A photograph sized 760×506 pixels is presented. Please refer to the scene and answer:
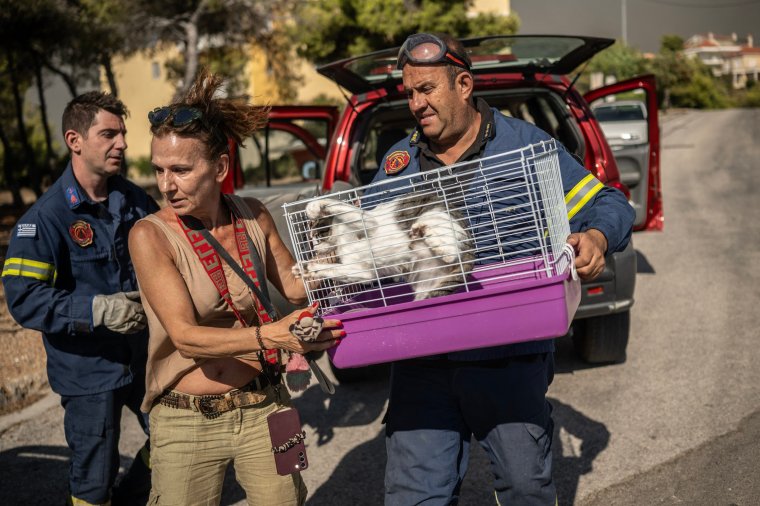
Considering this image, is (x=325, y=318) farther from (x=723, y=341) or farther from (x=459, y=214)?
(x=723, y=341)

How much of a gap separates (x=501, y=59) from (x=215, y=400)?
325 centimetres

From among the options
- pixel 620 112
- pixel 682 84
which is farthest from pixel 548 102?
pixel 682 84

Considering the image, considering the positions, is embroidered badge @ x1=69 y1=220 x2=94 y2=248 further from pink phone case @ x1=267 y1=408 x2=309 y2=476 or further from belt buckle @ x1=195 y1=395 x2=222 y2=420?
pink phone case @ x1=267 y1=408 x2=309 y2=476

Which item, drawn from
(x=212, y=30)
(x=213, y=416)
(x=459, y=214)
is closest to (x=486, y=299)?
(x=459, y=214)

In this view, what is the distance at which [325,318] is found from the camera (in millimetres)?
2270

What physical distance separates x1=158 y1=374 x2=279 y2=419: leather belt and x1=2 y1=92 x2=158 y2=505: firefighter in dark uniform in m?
0.68

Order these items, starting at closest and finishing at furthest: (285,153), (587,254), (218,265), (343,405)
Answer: (587,254) → (218,265) → (343,405) → (285,153)

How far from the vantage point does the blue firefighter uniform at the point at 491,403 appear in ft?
8.29

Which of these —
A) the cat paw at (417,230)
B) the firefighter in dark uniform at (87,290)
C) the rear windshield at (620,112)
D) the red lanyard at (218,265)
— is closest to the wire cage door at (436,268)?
the cat paw at (417,230)

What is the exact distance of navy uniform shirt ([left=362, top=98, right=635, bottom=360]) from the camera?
2520 millimetres

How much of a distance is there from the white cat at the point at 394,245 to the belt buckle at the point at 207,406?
65 cm

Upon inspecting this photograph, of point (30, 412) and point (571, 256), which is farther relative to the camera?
point (30, 412)

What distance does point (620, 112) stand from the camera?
18719 mm

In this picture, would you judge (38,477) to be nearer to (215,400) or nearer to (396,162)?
(215,400)
